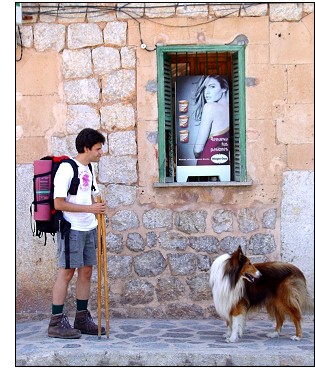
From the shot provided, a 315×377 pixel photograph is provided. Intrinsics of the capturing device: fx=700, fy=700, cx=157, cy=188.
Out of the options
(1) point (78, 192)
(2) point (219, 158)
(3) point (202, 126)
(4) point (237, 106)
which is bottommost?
(1) point (78, 192)

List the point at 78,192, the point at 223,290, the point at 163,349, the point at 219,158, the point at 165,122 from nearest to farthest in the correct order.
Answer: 1. the point at 163,349
2. the point at 78,192
3. the point at 223,290
4. the point at 165,122
5. the point at 219,158

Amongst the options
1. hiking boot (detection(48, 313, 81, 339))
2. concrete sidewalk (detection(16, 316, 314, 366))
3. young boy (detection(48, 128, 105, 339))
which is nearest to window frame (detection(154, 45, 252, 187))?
young boy (detection(48, 128, 105, 339))

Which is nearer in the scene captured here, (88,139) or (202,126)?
(88,139)

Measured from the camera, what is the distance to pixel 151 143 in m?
7.61

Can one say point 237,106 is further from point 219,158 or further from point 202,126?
point 219,158

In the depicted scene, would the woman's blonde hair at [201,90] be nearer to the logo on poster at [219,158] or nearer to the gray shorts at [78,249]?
the logo on poster at [219,158]

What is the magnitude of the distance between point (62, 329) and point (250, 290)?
5.86 ft

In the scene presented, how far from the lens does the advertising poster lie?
784 centimetres

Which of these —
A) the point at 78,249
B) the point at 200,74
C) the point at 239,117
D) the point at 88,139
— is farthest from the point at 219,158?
the point at 78,249

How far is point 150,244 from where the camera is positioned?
7598 millimetres

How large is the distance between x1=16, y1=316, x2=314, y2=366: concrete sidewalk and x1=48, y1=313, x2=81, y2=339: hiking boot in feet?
0.20

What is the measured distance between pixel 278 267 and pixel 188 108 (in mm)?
2214

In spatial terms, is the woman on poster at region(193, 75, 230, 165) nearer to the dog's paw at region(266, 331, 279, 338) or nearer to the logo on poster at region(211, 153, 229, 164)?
the logo on poster at region(211, 153, 229, 164)

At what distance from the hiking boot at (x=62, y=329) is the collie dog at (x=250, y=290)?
134cm
